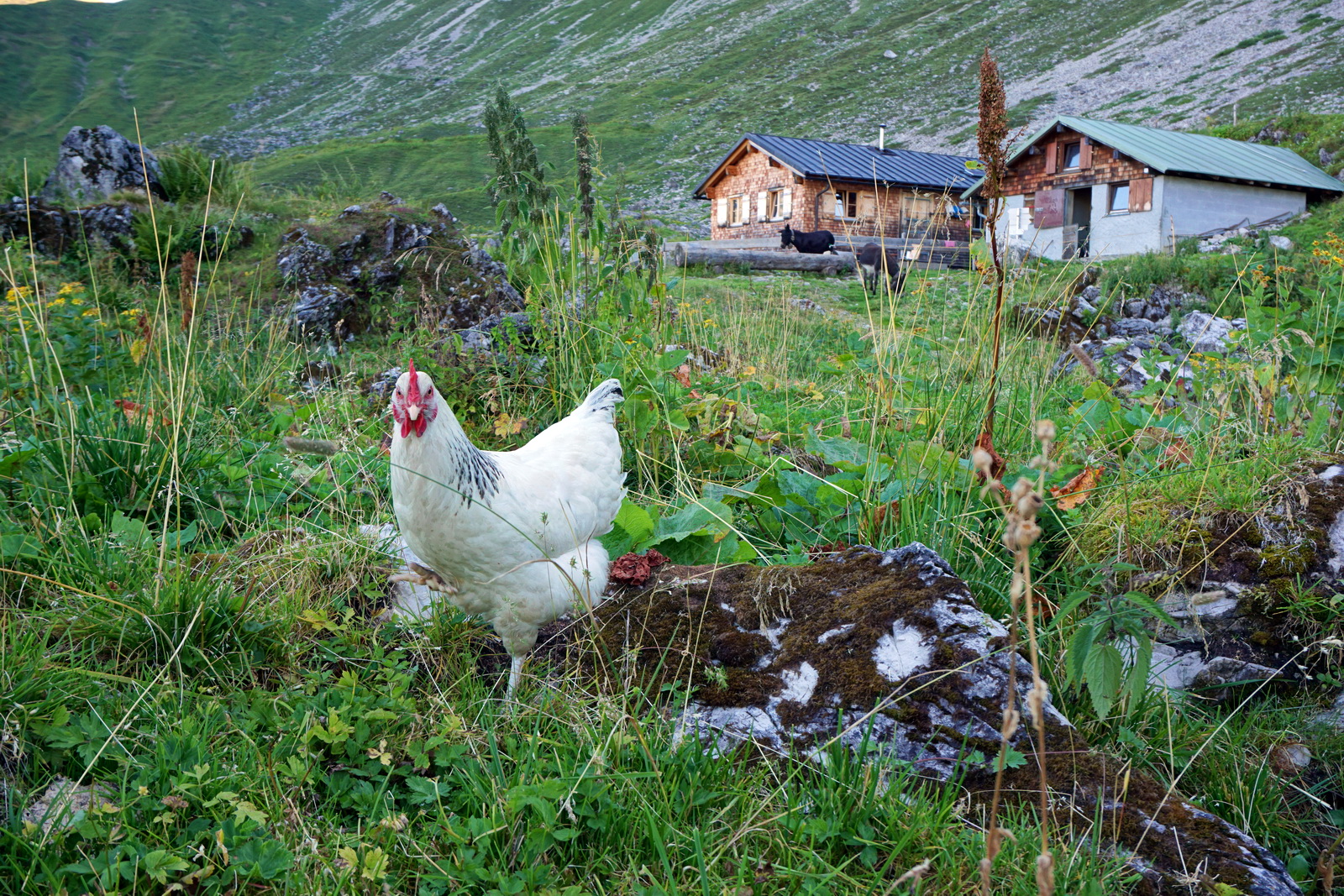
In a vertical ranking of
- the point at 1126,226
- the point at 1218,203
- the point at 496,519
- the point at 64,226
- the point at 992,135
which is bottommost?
the point at 496,519

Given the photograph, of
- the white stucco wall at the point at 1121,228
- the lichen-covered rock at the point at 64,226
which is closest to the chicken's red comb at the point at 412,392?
the lichen-covered rock at the point at 64,226

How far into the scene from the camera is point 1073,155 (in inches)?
1005

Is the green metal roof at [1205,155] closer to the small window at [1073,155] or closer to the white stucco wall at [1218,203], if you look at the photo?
the white stucco wall at [1218,203]

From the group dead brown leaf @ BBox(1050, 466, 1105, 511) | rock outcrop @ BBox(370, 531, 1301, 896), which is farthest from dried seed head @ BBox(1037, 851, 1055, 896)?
dead brown leaf @ BBox(1050, 466, 1105, 511)

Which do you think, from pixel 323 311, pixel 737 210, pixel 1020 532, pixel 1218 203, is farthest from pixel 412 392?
pixel 737 210

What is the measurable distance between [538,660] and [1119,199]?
92.6 feet

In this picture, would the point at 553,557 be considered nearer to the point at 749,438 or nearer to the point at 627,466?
the point at 627,466

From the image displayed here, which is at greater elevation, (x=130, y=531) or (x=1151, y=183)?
(x=1151, y=183)

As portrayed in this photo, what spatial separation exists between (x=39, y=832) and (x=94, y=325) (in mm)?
3524

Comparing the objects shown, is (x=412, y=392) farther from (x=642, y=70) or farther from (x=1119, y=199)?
(x=642, y=70)

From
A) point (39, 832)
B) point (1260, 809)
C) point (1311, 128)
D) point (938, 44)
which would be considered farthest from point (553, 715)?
point (938, 44)

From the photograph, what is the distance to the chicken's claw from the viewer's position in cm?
233

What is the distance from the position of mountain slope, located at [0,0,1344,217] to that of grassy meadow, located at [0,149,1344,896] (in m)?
50.1

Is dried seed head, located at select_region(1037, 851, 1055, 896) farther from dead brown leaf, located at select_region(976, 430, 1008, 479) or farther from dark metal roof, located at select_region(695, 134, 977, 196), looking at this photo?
dark metal roof, located at select_region(695, 134, 977, 196)
